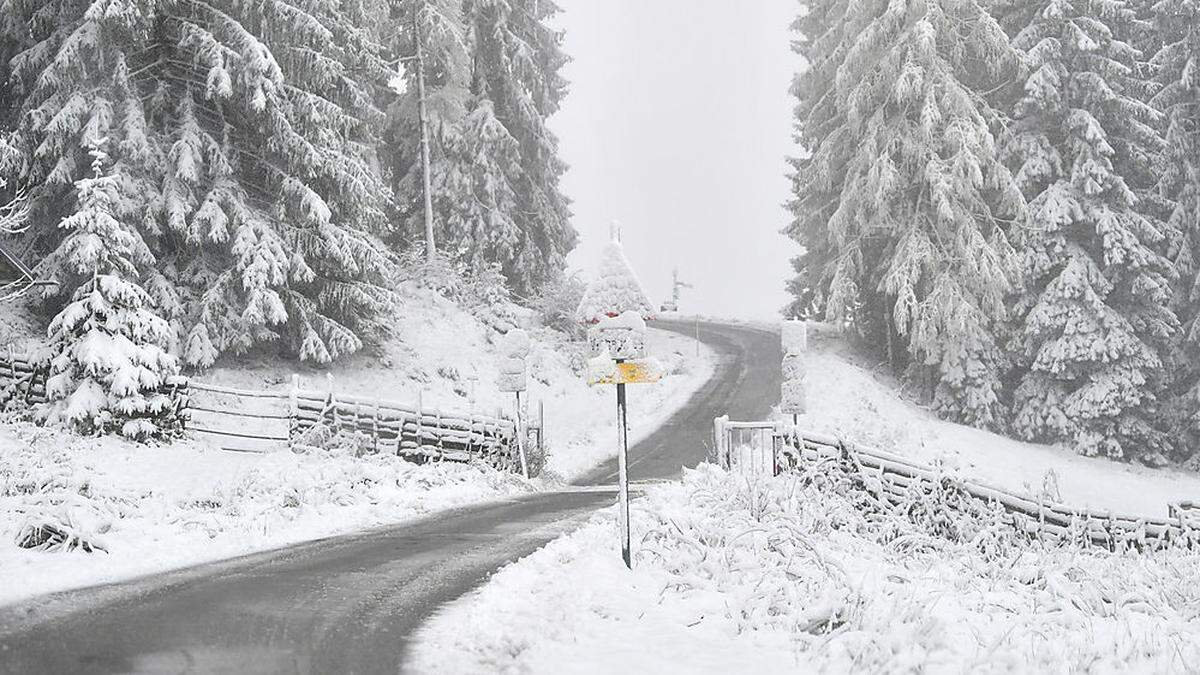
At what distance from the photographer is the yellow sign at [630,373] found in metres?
8.75

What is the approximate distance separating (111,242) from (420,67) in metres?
15.9

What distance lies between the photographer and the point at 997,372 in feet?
86.9

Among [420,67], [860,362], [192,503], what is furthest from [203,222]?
[860,362]

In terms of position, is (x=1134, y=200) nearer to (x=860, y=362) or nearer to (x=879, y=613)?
(x=860, y=362)

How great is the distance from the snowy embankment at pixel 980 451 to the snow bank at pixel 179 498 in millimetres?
10022

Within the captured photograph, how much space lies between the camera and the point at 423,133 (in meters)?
29.0

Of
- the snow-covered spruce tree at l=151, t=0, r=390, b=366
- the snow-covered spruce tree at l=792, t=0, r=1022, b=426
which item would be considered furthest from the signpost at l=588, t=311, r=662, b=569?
the snow-covered spruce tree at l=792, t=0, r=1022, b=426

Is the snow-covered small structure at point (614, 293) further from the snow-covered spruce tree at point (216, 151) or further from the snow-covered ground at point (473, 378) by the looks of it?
the snow-covered spruce tree at point (216, 151)

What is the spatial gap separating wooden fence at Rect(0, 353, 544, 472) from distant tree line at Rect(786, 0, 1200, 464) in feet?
45.0

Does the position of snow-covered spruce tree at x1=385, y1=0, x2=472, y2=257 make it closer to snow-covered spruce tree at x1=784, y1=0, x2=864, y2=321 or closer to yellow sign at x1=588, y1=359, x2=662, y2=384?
snow-covered spruce tree at x1=784, y1=0, x2=864, y2=321

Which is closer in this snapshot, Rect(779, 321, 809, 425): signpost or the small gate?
the small gate

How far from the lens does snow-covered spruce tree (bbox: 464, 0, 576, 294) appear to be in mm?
31906

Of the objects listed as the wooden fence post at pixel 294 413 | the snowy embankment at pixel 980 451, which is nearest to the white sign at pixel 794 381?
the snowy embankment at pixel 980 451

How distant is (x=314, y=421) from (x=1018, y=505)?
12026 mm
